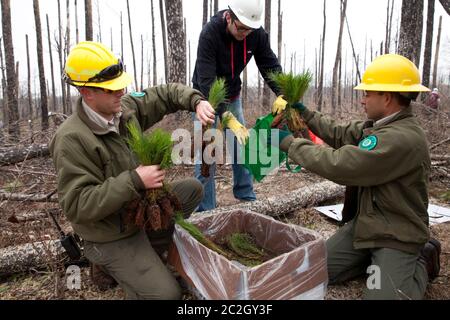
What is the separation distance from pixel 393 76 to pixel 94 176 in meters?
1.80

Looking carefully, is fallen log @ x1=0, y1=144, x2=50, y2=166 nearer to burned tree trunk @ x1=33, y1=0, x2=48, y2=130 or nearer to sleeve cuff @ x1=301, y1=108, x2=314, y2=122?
sleeve cuff @ x1=301, y1=108, x2=314, y2=122

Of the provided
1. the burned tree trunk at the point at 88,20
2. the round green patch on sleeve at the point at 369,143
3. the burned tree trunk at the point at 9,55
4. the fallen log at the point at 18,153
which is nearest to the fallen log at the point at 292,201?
the round green patch on sleeve at the point at 369,143

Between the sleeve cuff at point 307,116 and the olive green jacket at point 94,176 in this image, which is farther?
the sleeve cuff at point 307,116

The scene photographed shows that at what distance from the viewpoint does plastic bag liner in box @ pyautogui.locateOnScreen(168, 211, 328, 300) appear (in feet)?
5.79

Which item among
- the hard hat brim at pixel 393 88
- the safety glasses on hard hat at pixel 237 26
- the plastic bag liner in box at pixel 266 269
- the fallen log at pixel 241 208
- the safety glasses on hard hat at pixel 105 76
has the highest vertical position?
the safety glasses on hard hat at pixel 237 26

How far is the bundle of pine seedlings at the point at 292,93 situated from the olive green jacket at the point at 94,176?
3.31ft

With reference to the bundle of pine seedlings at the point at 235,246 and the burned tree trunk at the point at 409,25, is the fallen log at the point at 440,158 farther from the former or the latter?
the bundle of pine seedlings at the point at 235,246

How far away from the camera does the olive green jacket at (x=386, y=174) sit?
195cm

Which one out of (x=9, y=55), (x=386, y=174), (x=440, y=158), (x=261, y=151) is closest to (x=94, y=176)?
(x=261, y=151)

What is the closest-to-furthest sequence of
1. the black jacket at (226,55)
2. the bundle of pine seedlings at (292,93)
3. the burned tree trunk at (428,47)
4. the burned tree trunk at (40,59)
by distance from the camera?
the bundle of pine seedlings at (292,93) → the black jacket at (226,55) → the burned tree trunk at (40,59) → the burned tree trunk at (428,47)

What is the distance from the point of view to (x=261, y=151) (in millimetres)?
2475

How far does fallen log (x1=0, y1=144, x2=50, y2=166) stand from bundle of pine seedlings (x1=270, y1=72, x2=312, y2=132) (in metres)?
3.27

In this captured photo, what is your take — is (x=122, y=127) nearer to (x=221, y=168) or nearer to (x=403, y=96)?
(x=403, y=96)

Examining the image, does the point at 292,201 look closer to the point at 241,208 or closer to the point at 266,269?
the point at 241,208
